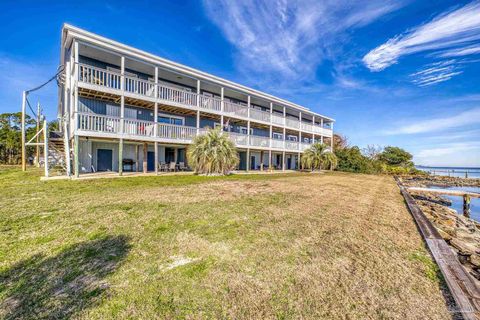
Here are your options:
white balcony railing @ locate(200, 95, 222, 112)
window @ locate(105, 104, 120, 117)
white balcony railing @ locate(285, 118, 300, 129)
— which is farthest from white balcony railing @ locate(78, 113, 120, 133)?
white balcony railing @ locate(285, 118, 300, 129)

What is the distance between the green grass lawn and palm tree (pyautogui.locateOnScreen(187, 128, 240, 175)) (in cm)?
813

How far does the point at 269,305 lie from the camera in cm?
207

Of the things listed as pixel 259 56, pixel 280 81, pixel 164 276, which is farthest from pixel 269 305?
pixel 280 81

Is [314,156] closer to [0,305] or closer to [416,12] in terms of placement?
[416,12]

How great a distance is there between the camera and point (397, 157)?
35.8 m

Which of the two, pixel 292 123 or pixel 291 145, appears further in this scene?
pixel 292 123

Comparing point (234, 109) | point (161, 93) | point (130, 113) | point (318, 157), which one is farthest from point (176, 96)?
point (318, 157)

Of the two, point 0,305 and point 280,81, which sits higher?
point 280,81

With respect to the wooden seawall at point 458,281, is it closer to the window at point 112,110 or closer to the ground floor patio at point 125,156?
the ground floor patio at point 125,156

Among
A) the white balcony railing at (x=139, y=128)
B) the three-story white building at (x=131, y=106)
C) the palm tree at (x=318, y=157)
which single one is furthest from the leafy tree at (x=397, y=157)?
the white balcony railing at (x=139, y=128)

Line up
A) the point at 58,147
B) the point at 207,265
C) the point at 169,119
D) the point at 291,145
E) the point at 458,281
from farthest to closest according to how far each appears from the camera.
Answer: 1. the point at 291,145
2. the point at 169,119
3. the point at 58,147
4. the point at 207,265
5. the point at 458,281

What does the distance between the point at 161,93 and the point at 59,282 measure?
13552 mm

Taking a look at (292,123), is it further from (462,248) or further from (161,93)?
(462,248)

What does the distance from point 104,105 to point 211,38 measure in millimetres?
14309
